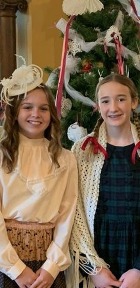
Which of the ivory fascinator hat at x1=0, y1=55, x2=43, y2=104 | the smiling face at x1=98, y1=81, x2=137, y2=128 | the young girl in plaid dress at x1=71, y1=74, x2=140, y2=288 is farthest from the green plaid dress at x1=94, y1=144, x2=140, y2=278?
the ivory fascinator hat at x1=0, y1=55, x2=43, y2=104

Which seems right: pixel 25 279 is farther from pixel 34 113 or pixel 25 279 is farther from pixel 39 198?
pixel 34 113

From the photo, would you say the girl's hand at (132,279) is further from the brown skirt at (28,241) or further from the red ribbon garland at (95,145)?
the red ribbon garland at (95,145)

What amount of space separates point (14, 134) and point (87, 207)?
37 cm

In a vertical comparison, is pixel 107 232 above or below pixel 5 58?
below

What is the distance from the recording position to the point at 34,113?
1.47m

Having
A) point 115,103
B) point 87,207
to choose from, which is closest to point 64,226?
point 87,207

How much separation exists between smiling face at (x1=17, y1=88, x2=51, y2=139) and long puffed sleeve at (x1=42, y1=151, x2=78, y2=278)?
14 centimetres

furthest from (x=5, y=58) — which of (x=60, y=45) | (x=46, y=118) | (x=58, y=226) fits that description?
(x=58, y=226)

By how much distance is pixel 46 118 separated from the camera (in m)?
1.51

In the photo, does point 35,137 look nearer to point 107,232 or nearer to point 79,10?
point 107,232

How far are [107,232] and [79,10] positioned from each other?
48.7 inches

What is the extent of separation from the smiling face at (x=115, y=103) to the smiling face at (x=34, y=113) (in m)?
0.21

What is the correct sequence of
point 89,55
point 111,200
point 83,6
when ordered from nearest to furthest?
point 111,200, point 83,6, point 89,55

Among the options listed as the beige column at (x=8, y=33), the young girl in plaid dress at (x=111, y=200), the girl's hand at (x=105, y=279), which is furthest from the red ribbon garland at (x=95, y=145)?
the beige column at (x=8, y=33)
